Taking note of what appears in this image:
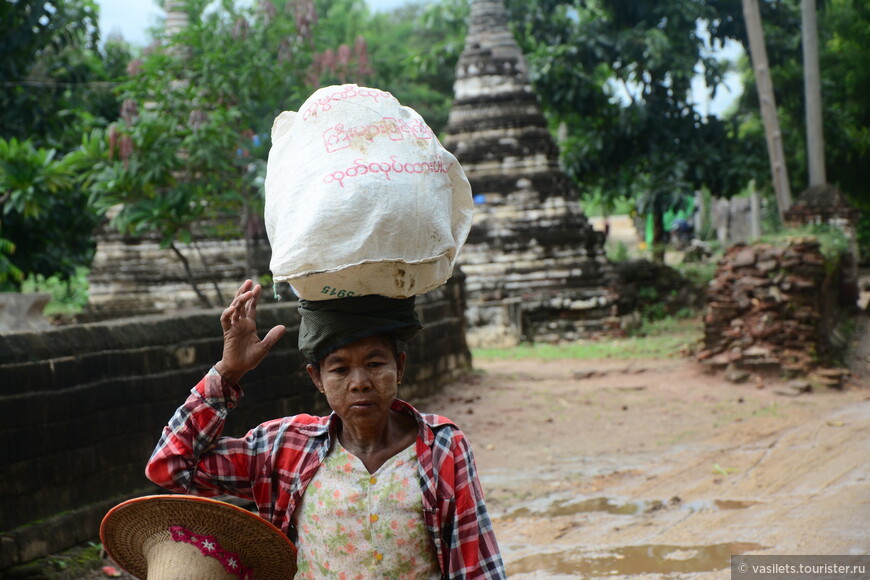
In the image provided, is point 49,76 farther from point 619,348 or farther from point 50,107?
point 619,348

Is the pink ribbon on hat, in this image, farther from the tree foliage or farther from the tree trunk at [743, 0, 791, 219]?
the tree trunk at [743, 0, 791, 219]

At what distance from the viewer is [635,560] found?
16.5ft

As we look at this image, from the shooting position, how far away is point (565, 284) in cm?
1656

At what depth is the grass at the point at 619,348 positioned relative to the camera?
14016 mm

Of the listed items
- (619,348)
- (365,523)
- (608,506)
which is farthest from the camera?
(619,348)

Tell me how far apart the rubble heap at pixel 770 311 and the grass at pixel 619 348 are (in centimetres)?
190

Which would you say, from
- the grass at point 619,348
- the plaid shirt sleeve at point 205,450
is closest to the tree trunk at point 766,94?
the grass at point 619,348

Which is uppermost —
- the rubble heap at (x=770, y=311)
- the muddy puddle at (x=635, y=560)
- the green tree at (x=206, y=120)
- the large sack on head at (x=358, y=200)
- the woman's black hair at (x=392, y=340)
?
the green tree at (x=206, y=120)

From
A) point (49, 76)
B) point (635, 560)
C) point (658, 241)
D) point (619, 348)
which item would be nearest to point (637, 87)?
point (658, 241)

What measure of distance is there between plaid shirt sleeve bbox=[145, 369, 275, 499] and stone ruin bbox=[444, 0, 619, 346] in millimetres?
13531

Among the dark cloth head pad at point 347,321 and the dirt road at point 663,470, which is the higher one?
the dark cloth head pad at point 347,321

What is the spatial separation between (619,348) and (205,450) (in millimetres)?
12671

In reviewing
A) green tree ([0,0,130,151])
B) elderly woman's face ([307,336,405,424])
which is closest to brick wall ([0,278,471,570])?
elderly woman's face ([307,336,405,424])

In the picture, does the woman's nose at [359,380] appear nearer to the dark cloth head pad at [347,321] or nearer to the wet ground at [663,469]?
the dark cloth head pad at [347,321]
